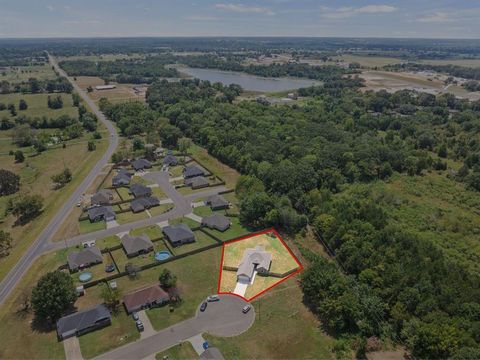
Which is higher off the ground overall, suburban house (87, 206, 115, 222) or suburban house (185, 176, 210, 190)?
suburban house (185, 176, 210, 190)

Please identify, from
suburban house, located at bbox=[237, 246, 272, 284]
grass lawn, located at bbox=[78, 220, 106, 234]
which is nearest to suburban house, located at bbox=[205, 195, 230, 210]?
suburban house, located at bbox=[237, 246, 272, 284]

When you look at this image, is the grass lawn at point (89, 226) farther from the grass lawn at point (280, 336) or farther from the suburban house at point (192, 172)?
the grass lawn at point (280, 336)

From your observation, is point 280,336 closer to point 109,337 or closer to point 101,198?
point 109,337

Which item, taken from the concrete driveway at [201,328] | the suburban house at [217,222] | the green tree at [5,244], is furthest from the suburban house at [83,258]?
the suburban house at [217,222]

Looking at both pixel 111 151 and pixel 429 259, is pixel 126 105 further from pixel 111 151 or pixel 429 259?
pixel 429 259

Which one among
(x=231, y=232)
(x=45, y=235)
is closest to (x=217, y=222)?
(x=231, y=232)

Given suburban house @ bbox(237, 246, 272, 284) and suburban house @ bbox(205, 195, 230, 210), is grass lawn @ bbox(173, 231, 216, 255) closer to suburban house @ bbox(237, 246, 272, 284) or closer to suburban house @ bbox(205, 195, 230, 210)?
suburban house @ bbox(237, 246, 272, 284)
